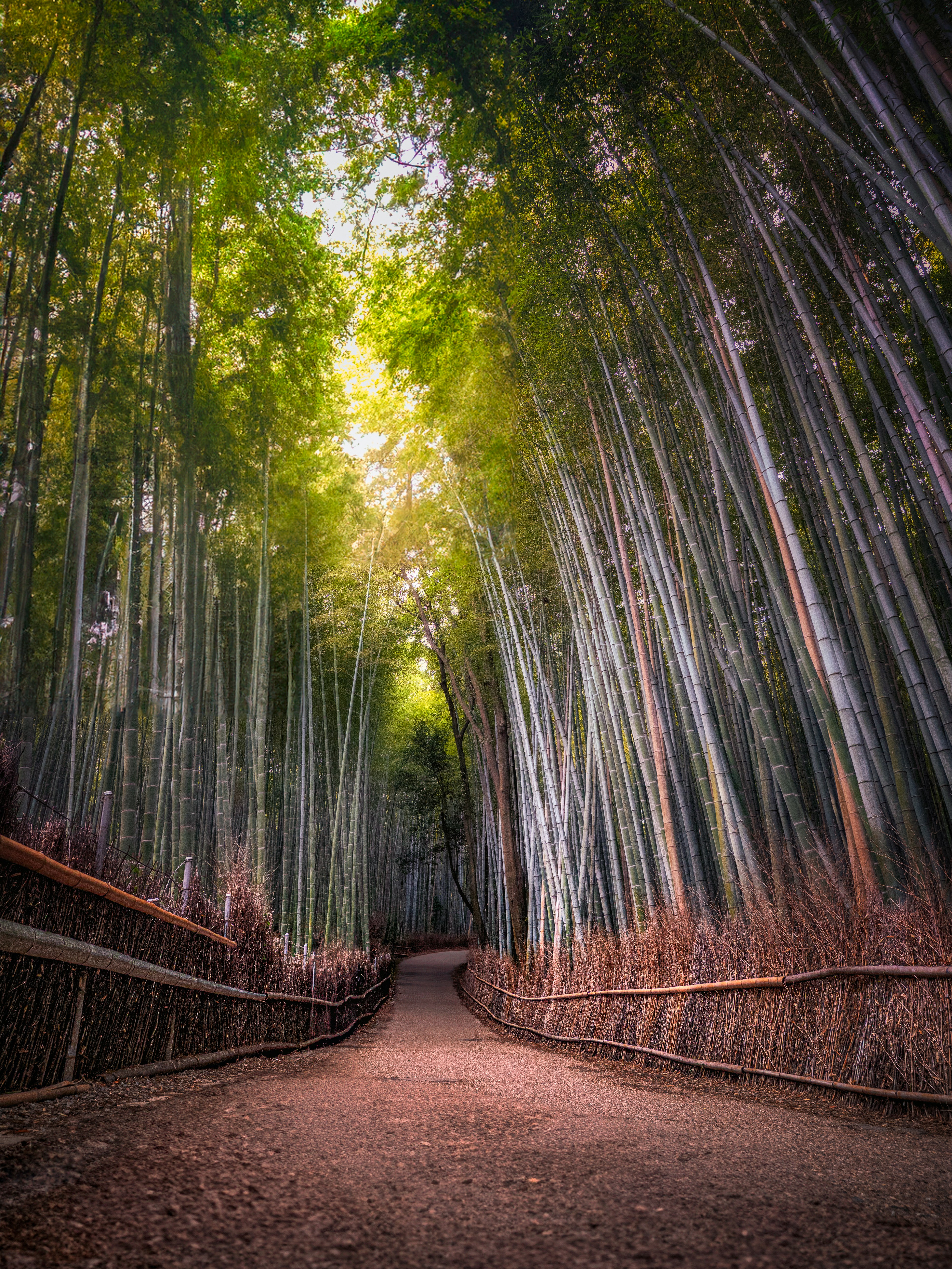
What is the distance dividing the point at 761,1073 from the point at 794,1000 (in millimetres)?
334

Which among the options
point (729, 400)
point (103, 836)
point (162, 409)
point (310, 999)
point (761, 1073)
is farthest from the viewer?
point (310, 999)

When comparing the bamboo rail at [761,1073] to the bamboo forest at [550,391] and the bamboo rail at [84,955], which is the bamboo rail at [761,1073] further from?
the bamboo rail at [84,955]

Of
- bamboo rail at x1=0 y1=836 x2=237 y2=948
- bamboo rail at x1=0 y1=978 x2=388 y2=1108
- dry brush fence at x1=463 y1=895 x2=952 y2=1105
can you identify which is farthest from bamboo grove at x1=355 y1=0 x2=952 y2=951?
bamboo rail at x1=0 y1=836 x2=237 y2=948

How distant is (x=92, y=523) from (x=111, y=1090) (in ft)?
12.6

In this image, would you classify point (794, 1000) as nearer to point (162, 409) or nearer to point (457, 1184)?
point (457, 1184)

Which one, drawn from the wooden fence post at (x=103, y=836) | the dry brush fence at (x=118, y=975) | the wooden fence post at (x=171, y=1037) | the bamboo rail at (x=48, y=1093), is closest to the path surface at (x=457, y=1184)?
the bamboo rail at (x=48, y=1093)

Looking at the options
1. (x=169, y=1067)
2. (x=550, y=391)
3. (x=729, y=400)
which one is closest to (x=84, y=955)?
(x=169, y=1067)

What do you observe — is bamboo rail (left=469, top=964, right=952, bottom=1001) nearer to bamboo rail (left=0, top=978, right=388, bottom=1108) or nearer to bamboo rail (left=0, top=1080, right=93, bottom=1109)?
bamboo rail (left=0, top=978, right=388, bottom=1108)

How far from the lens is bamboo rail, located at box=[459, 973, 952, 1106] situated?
1.89 m

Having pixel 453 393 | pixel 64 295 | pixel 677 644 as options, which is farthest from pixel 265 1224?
pixel 453 393

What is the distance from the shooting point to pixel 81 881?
71.6 inches

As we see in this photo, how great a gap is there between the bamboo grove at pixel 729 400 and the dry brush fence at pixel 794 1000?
176 mm

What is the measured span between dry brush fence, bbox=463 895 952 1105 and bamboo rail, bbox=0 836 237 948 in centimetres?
227

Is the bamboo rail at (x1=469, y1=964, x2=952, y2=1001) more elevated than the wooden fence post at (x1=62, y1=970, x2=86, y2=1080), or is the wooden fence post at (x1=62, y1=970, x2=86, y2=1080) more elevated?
the wooden fence post at (x1=62, y1=970, x2=86, y2=1080)
